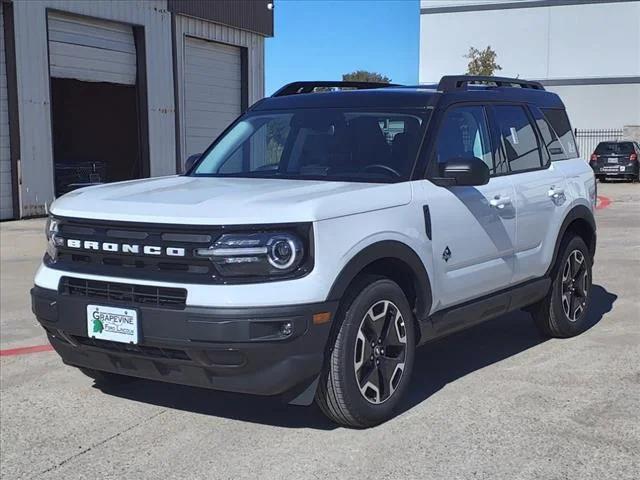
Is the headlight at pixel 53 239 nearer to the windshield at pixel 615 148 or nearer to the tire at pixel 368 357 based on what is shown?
the tire at pixel 368 357

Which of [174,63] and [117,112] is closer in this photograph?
[174,63]

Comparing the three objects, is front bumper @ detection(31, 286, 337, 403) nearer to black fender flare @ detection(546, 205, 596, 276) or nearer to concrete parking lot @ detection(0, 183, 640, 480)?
concrete parking lot @ detection(0, 183, 640, 480)

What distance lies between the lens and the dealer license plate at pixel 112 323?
391 cm

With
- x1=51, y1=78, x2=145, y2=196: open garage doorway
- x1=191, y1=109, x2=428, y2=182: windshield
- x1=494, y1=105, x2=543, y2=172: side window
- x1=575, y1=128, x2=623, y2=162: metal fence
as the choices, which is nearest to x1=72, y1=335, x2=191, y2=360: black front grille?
x1=191, y1=109, x2=428, y2=182: windshield

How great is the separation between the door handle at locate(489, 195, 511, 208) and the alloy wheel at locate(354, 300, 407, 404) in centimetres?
122

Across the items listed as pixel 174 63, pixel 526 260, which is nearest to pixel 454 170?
pixel 526 260

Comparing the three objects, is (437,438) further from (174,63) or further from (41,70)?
(174,63)

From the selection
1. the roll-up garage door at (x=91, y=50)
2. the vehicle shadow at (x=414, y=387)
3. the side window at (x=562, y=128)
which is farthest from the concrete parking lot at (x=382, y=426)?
the roll-up garage door at (x=91, y=50)

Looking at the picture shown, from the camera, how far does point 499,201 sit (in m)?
5.25

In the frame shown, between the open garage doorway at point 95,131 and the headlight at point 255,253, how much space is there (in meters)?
16.2

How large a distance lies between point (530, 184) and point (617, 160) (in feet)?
83.2

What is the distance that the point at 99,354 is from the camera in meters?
4.16

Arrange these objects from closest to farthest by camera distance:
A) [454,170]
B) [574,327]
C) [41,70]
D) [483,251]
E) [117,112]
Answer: [454,170], [483,251], [574,327], [41,70], [117,112]

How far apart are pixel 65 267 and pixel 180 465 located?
48.6 inches
